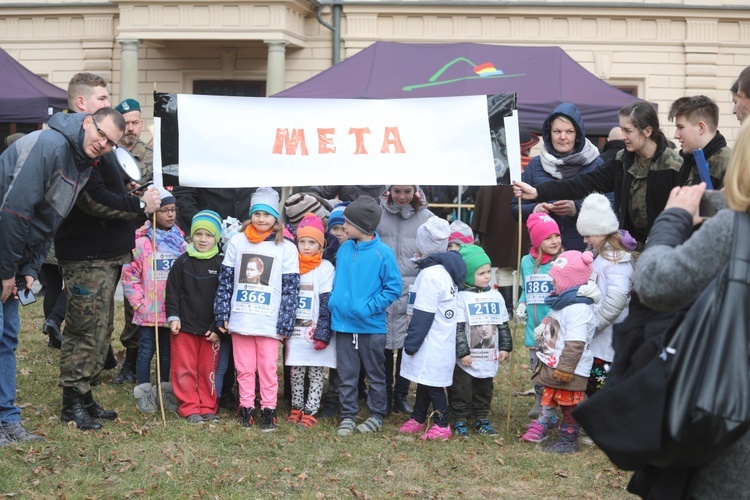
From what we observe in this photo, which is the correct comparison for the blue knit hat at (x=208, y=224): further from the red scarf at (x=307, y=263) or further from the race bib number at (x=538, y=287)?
the race bib number at (x=538, y=287)

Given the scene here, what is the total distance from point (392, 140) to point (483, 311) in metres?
1.31

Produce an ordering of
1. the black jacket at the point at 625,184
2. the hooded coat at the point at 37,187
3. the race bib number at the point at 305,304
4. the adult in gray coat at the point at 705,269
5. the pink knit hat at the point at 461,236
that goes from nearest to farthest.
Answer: the adult in gray coat at the point at 705,269 < the hooded coat at the point at 37,187 < the black jacket at the point at 625,184 < the race bib number at the point at 305,304 < the pink knit hat at the point at 461,236

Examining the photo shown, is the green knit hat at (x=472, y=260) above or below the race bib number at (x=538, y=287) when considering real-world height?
above

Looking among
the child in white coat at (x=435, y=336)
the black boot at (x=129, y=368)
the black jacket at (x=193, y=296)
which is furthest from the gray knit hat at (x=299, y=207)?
the black boot at (x=129, y=368)

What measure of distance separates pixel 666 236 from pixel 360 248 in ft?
12.5

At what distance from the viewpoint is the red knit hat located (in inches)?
262

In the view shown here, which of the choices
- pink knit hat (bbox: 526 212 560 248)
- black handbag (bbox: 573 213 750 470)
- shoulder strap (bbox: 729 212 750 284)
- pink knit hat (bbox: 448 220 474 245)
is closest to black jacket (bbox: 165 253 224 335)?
pink knit hat (bbox: 448 220 474 245)

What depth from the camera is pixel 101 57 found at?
21078 mm

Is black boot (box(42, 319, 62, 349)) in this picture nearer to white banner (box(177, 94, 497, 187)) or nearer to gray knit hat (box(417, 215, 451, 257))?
white banner (box(177, 94, 497, 187))

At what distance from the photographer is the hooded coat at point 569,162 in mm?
6496

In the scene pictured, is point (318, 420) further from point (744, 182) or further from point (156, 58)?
point (156, 58)

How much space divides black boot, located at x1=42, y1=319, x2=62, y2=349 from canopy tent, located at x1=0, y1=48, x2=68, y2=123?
186 inches

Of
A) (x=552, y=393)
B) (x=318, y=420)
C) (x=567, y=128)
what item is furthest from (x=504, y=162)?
(x=318, y=420)

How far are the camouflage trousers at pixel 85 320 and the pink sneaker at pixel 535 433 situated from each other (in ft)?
9.12
